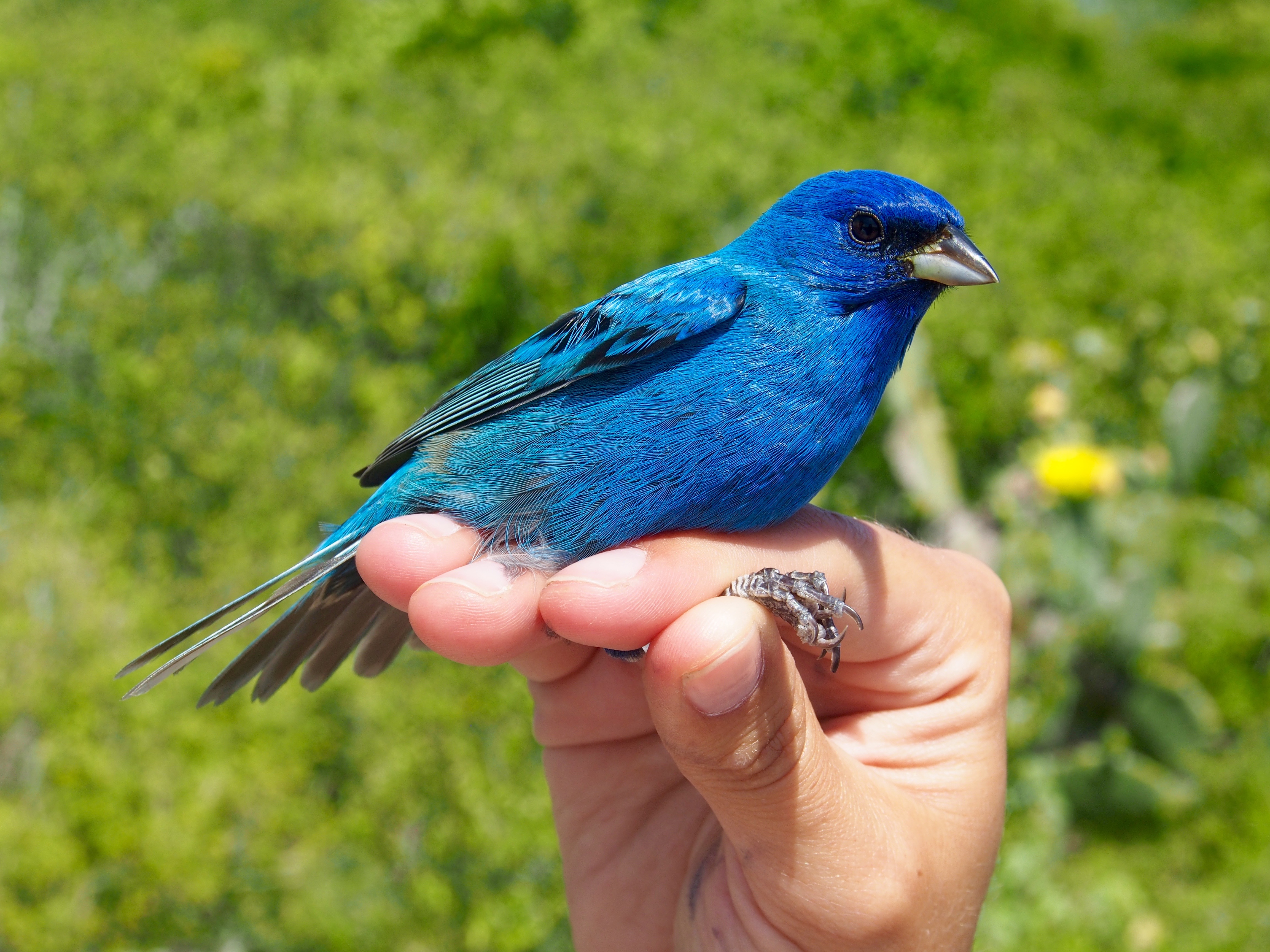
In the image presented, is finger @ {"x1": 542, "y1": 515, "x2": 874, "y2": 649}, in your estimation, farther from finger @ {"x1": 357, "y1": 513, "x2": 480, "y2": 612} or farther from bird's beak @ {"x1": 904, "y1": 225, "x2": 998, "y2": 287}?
bird's beak @ {"x1": 904, "y1": 225, "x2": 998, "y2": 287}

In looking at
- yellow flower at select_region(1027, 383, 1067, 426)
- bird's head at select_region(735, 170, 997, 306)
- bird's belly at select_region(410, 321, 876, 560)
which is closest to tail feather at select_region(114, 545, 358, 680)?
bird's belly at select_region(410, 321, 876, 560)

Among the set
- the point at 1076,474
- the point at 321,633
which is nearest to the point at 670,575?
the point at 321,633

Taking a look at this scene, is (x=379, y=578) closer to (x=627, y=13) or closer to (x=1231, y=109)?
(x=627, y=13)

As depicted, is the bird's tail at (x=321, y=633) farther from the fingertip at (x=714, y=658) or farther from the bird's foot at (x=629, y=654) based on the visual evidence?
the fingertip at (x=714, y=658)

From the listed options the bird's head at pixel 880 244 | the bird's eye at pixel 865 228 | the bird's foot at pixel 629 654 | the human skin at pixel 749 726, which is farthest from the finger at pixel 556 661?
the bird's eye at pixel 865 228

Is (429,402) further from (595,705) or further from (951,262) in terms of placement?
(951,262)

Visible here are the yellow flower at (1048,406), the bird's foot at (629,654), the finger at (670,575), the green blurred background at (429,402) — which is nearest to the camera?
the finger at (670,575)
